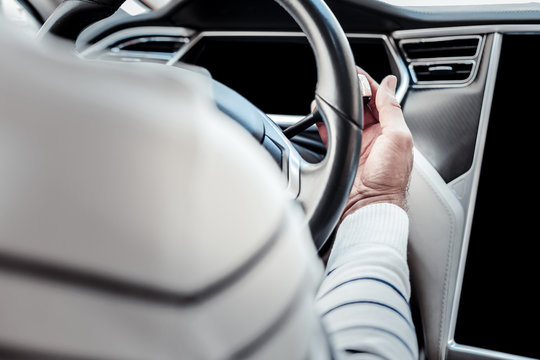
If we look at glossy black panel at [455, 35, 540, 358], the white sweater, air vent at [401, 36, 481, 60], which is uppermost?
the white sweater

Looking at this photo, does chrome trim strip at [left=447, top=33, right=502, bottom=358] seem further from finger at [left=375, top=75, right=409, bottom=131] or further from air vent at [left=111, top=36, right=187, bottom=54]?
air vent at [left=111, top=36, right=187, bottom=54]

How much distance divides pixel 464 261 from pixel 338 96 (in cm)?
82

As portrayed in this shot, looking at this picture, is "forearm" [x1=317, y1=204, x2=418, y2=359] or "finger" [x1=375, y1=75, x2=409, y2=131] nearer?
"forearm" [x1=317, y1=204, x2=418, y2=359]

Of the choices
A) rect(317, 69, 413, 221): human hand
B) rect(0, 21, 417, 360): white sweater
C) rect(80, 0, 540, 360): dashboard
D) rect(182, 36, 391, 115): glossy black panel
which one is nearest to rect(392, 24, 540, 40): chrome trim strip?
rect(80, 0, 540, 360): dashboard

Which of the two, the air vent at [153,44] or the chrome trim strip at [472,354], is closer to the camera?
the chrome trim strip at [472,354]

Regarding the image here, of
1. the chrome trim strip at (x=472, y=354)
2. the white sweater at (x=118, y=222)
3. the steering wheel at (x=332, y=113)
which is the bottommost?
the chrome trim strip at (x=472, y=354)

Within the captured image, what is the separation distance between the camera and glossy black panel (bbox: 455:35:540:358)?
1217mm

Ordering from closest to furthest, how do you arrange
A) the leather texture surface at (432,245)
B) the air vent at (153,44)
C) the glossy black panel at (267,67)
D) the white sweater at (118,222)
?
the white sweater at (118,222), the leather texture surface at (432,245), the glossy black panel at (267,67), the air vent at (153,44)

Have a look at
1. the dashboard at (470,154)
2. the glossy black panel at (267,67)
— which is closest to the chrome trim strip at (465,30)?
the dashboard at (470,154)

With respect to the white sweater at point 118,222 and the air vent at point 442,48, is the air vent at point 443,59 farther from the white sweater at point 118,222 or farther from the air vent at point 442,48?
the white sweater at point 118,222

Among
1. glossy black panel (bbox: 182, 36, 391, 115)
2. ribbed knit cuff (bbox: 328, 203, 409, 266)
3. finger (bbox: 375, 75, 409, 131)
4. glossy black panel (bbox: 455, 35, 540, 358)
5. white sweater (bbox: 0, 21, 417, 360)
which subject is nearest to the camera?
white sweater (bbox: 0, 21, 417, 360)

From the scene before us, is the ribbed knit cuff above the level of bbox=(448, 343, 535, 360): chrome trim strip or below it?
above

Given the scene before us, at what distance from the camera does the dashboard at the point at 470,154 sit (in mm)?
1163

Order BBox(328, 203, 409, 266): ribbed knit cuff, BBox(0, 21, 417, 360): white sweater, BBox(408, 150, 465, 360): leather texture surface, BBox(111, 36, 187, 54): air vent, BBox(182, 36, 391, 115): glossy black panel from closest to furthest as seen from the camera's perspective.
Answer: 1. BBox(0, 21, 417, 360): white sweater
2. BBox(328, 203, 409, 266): ribbed knit cuff
3. BBox(408, 150, 465, 360): leather texture surface
4. BBox(182, 36, 391, 115): glossy black panel
5. BBox(111, 36, 187, 54): air vent
